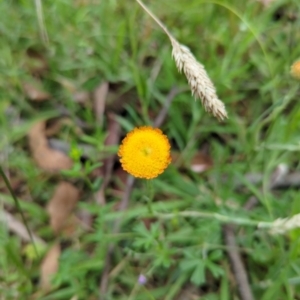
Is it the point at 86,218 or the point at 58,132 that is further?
the point at 58,132

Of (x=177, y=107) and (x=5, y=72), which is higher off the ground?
(x=5, y=72)

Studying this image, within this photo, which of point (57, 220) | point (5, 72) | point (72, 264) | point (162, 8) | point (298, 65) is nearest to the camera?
point (298, 65)

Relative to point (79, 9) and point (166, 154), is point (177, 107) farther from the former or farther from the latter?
point (166, 154)

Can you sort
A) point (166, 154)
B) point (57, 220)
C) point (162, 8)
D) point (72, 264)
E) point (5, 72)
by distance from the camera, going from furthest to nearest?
point (162, 8), point (5, 72), point (57, 220), point (72, 264), point (166, 154)

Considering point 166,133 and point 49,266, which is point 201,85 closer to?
point 166,133

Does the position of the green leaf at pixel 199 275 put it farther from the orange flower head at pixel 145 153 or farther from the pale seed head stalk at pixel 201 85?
the pale seed head stalk at pixel 201 85

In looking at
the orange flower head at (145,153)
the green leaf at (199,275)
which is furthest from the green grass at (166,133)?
→ the orange flower head at (145,153)

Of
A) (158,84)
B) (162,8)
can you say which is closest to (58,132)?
(158,84)
